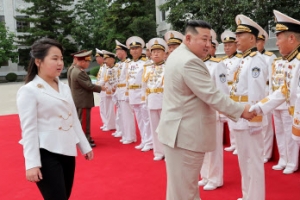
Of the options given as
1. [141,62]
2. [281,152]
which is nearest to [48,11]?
[141,62]

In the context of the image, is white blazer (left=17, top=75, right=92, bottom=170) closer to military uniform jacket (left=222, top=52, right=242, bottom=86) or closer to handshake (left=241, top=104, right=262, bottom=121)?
handshake (left=241, top=104, right=262, bottom=121)

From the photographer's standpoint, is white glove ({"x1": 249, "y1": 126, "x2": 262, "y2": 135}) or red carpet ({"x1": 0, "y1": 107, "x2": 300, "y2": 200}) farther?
red carpet ({"x1": 0, "y1": 107, "x2": 300, "y2": 200})

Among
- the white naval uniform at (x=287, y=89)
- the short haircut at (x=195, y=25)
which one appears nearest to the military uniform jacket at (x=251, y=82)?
the white naval uniform at (x=287, y=89)

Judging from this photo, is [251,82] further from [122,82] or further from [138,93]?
[122,82]

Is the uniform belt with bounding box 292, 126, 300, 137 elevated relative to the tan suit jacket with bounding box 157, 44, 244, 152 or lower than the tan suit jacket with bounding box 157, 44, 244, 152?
lower

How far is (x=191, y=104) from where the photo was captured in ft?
7.22

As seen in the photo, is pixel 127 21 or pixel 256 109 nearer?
→ pixel 256 109

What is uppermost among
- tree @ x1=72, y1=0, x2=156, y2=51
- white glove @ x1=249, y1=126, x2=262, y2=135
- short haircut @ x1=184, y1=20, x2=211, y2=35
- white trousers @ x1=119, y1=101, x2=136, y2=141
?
tree @ x1=72, y1=0, x2=156, y2=51

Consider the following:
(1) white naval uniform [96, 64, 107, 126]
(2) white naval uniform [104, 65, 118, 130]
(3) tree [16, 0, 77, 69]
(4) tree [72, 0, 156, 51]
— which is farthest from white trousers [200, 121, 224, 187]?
(3) tree [16, 0, 77, 69]

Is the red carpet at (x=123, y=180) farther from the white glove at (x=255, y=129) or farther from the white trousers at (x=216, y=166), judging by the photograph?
the white glove at (x=255, y=129)

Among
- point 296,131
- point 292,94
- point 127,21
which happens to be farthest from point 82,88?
point 127,21

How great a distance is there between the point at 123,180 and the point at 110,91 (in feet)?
9.94

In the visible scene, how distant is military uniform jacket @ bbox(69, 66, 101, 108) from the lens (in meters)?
5.58

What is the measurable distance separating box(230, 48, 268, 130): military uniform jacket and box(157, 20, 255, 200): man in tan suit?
541 mm
